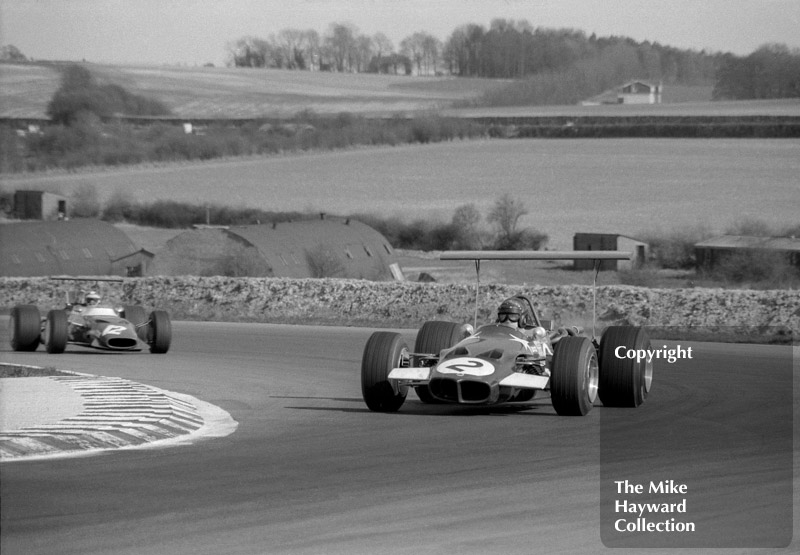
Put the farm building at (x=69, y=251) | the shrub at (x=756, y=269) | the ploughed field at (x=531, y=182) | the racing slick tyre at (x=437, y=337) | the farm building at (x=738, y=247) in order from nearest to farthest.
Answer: the racing slick tyre at (x=437, y=337) < the shrub at (x=756, y=269) < the farm building at (x=738, y=247) < the farm building at (x=69, y=251) < the ploughed field at (x=531, y=182)

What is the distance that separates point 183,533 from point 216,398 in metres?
8.24

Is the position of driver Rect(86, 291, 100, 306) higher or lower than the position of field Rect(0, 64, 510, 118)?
lower

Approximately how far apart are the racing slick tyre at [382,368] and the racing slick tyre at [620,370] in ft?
8.39

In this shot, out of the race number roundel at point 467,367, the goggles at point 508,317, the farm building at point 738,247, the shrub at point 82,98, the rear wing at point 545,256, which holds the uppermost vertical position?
the shrub at point 82,98

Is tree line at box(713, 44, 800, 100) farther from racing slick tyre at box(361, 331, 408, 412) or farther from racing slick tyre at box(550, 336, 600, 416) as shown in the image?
racing slick tyre at box(361, 331, 408, 412)

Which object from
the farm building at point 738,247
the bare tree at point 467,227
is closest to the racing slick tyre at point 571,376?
the farm building at point 738,247

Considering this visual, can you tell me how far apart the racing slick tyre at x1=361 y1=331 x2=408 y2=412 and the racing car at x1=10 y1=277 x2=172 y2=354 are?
28.4 feet

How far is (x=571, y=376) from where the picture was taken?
49.0ft

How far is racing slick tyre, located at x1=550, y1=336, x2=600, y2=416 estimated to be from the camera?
14.8m

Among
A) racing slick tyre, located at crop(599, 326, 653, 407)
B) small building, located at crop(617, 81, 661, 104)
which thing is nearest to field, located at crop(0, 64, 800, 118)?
small building, located at crop(617, 81, 661, 104)

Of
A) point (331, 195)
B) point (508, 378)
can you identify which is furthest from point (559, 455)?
point (331, 195)

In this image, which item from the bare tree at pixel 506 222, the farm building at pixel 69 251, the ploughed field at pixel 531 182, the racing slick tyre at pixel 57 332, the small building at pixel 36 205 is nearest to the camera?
the racing slick tyre at pixel 57 332

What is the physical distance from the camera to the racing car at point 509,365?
1482cm

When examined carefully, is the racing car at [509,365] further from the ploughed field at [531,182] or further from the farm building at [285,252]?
the ploughed field at [531,182]
